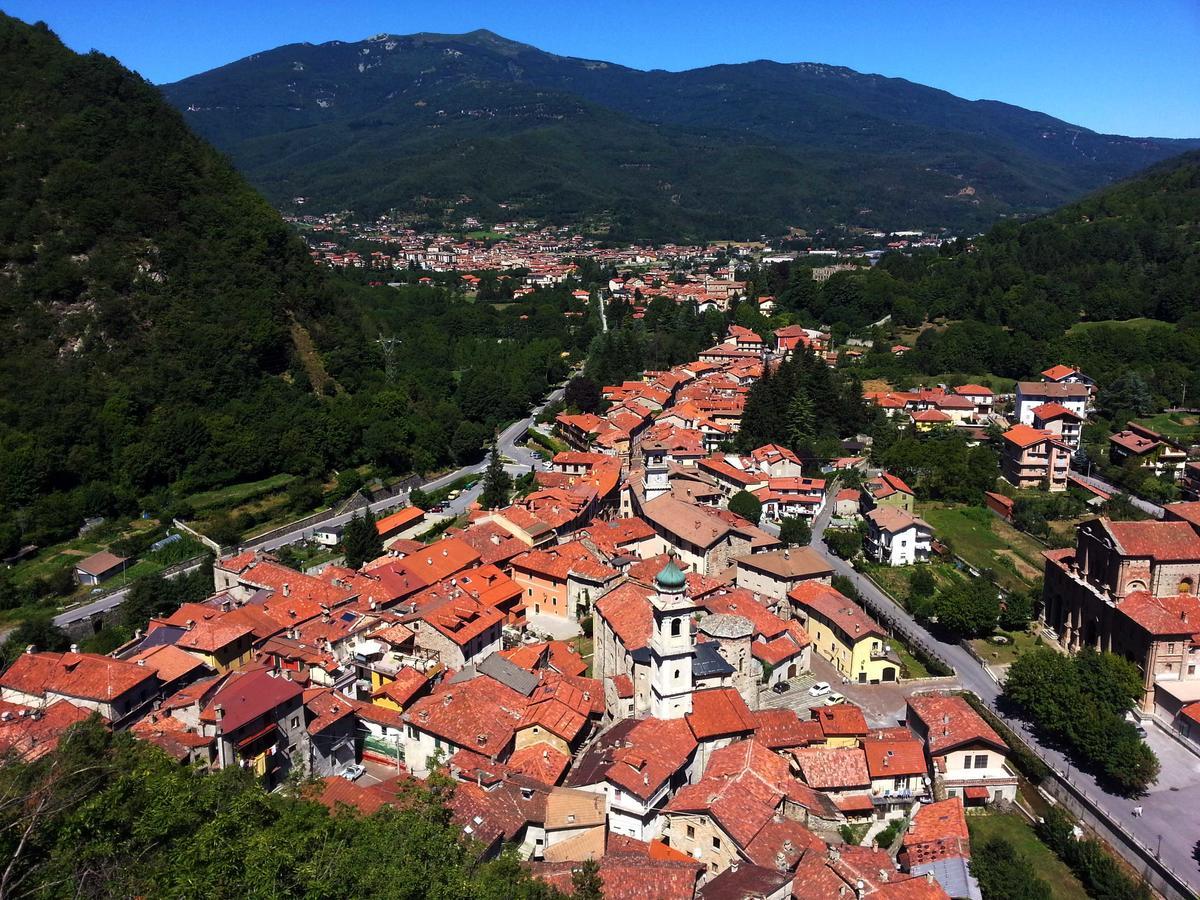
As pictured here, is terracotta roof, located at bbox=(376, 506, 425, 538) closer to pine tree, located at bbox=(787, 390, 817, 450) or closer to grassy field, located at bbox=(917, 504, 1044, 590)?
pine tree, located at bbox=(787, 390, 817, 450)

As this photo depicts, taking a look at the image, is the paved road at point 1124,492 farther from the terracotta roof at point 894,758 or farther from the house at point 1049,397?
the terracotta roof at point 894,758

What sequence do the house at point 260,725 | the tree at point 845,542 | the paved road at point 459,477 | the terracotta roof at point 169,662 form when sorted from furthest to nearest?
the paved road at point 459,477, the tree at point 845,542, the terracotta roof at point 169,662, the house at point 260,725

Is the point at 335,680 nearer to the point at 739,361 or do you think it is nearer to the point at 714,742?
the point at 714,742

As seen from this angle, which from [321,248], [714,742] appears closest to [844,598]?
[714,742]

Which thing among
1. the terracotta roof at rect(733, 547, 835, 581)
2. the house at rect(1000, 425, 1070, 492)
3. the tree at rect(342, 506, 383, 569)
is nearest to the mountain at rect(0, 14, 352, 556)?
the tree at rect(342, 506, 383, 569)

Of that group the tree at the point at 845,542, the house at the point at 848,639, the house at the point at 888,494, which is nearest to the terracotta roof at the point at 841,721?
the house at the point at 848,639
